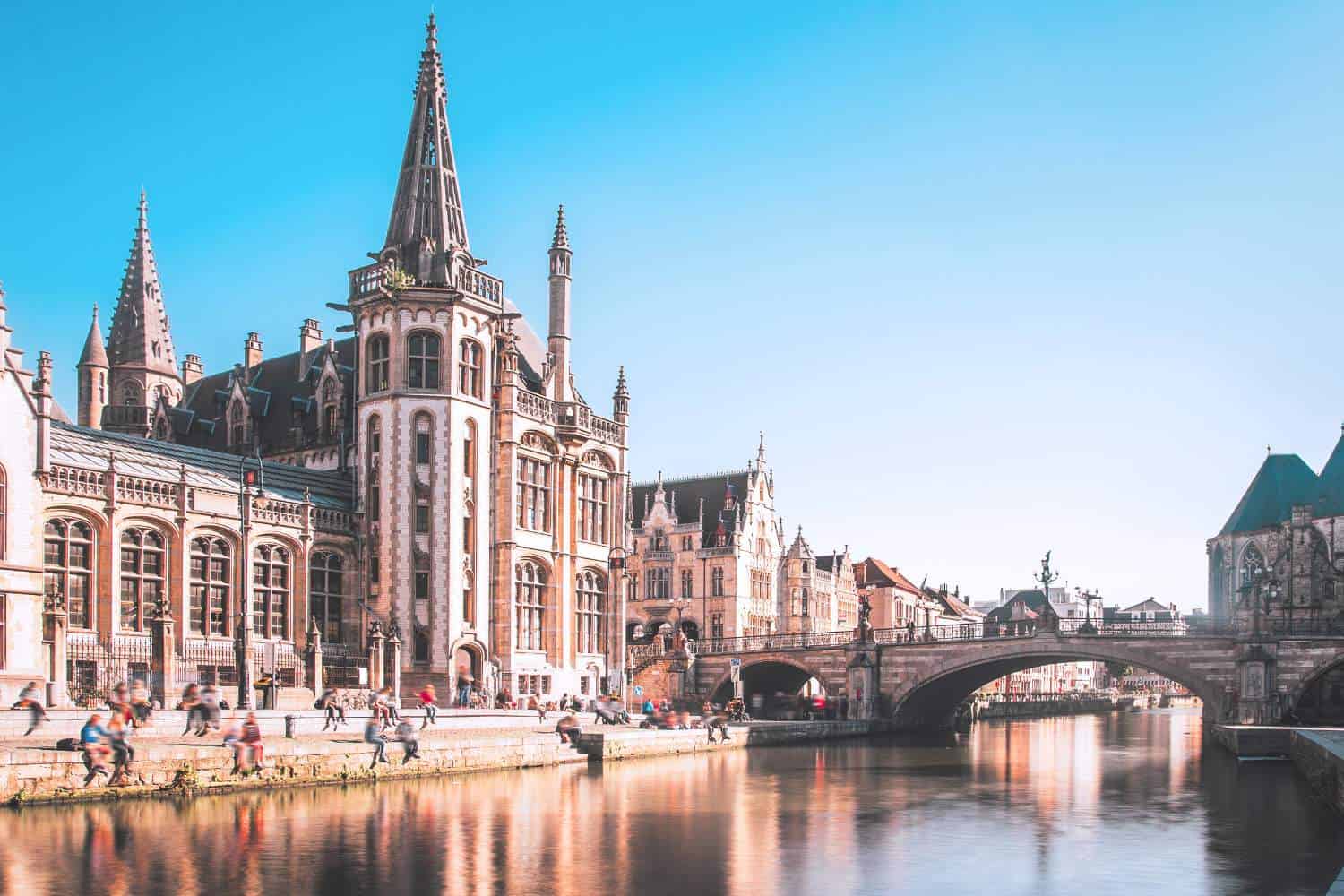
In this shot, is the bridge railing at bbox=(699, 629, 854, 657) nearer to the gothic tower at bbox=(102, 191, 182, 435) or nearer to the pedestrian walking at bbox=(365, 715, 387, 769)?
the gothic tower at bbox=(102, 191, 182, 435)

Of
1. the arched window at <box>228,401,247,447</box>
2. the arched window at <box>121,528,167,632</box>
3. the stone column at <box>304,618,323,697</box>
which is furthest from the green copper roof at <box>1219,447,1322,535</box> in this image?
the arched window at <box>121,528,167,632</box>

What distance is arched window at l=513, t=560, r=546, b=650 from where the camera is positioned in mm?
57094

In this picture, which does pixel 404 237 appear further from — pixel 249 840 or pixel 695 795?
pixel 249 840

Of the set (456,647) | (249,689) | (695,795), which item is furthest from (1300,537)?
(249,689)

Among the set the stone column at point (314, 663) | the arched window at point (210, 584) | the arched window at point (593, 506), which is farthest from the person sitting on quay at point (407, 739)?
the arched window at point (593, 506)

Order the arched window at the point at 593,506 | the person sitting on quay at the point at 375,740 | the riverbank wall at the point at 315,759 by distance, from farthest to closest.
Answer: the arched window at the point at 593,506 → the person sitting on quay at the point at 375,740 → the riverbank wall at the point at 315,759

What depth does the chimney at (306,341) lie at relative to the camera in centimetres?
6438

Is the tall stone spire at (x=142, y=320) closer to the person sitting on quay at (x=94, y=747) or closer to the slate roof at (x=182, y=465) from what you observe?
the slate roof at (x=182, y=465)

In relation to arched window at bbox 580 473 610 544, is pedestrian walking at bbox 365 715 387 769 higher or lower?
lower

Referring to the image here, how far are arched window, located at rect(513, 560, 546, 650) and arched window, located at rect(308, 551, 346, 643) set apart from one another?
284 inches

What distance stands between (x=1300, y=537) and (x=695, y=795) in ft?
A: 191

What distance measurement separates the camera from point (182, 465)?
153ft

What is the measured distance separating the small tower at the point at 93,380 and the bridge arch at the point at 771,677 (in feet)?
111

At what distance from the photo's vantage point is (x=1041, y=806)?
1441 inches
